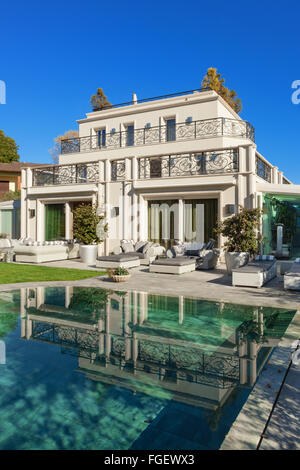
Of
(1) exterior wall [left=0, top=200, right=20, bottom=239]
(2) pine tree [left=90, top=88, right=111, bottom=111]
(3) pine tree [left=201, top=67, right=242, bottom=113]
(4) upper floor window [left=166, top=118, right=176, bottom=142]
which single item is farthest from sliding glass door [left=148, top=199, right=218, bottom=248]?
(2) pine tree [left=90, top=88, right=111, bottom=111]

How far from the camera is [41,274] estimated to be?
12148 mm

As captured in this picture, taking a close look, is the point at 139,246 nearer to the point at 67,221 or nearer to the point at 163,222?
the point at 163,222

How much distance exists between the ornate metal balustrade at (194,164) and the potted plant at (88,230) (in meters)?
3.07

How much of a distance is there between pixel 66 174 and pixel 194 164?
740 centimetres

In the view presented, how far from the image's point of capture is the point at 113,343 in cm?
520

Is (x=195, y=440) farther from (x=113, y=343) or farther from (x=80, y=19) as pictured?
(x=80, y=19)

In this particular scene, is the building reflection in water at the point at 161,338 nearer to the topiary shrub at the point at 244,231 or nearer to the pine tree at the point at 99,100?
the topiary shrub at the point at 244,231

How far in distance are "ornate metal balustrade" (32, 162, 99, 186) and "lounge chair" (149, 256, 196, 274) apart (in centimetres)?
681

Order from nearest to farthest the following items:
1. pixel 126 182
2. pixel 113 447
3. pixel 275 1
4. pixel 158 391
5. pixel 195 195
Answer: pixel 113 447, pixel 158 391, pixel 275 1, pixel 195 195, pixel 126 182

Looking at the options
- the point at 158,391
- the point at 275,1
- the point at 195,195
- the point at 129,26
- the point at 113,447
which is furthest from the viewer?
the point at 129,26

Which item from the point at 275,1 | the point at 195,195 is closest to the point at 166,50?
the point at 275,1

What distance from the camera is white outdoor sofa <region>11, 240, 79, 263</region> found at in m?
15.9

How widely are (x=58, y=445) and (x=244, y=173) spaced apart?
12368 mm

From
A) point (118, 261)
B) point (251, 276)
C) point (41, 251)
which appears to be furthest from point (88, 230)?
point (251, 276)
